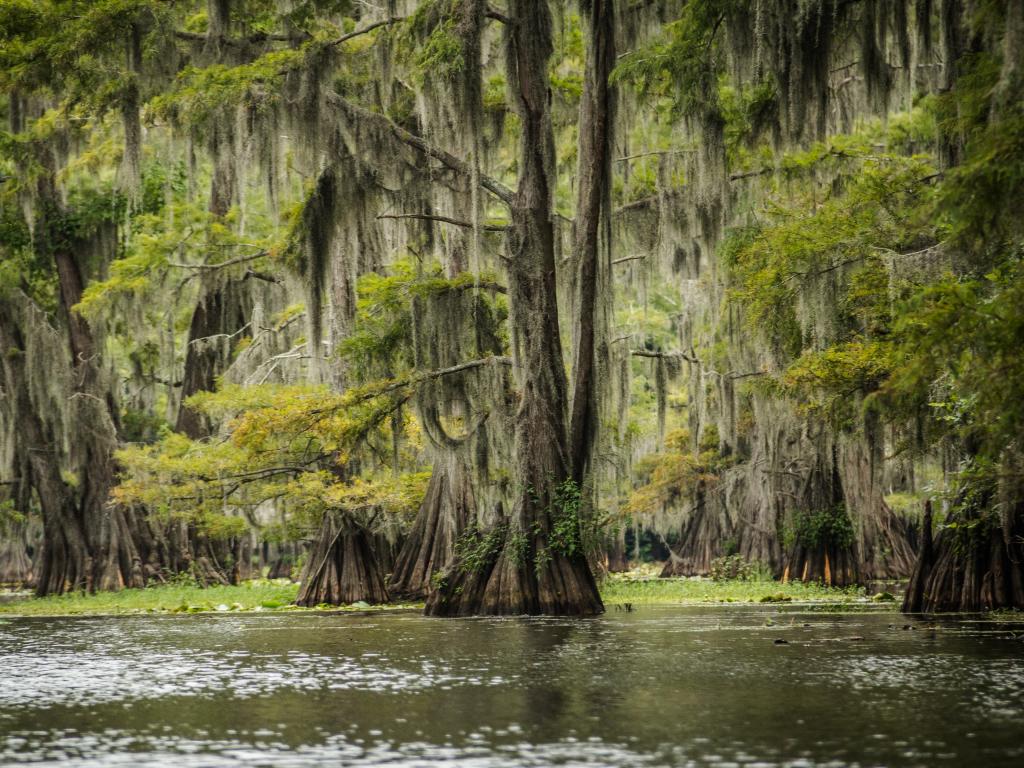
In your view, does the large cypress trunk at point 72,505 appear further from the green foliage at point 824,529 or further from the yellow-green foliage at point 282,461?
the green foliage at point 824,529

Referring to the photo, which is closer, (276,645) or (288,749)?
Result: (288,749)

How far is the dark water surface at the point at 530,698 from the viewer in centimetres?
593

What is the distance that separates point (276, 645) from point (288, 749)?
19.7ft

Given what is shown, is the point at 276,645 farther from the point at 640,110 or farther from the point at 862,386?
the point at 640,110

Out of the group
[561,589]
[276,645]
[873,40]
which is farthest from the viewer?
[561,589]

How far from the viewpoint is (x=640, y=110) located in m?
17.4

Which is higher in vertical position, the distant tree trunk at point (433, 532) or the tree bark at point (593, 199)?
the tree bark at point (593, 199)

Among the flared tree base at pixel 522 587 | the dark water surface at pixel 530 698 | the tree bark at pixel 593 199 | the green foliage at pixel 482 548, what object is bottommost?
the dark water surface at pixel 530 698

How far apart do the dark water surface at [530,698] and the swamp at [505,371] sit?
5cm

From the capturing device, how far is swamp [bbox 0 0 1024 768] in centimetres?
753

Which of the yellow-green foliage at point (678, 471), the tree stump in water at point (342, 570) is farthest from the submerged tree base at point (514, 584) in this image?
the yellow-green foliage at point (678, 471)

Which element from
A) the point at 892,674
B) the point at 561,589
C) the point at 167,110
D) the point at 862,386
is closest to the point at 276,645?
the point at 561,589

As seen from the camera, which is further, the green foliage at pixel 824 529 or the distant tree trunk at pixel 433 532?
the green foliage at pixel 824 529

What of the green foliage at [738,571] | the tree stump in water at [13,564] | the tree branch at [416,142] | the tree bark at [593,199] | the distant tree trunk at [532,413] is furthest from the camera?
the tree stump in water at [13,564]
